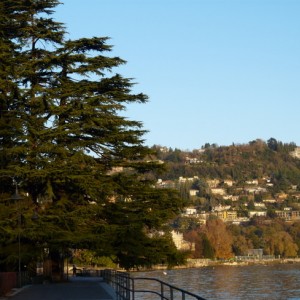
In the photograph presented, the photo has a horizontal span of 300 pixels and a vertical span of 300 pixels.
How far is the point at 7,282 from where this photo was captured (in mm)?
30328

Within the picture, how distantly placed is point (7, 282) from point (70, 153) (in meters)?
10.0

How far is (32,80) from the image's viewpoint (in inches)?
1606

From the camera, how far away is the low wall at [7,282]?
28.7 m

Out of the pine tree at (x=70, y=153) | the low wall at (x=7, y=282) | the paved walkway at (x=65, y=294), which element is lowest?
the paved walkway at (x=65, y=294)

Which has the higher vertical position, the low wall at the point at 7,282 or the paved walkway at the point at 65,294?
the low wall at the point at 7,282

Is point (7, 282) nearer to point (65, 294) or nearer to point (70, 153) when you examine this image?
point (65, 294)

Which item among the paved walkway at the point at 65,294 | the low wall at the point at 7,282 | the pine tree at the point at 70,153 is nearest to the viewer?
the paved walkway at the point at 65,294

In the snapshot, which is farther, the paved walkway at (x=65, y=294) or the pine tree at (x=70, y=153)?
the pine tree at (x=70, y=153)

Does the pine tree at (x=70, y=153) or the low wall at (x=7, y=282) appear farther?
the pine tree at (x=70, y=153)

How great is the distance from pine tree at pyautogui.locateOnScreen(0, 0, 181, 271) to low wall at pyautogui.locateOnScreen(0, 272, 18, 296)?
107 inches

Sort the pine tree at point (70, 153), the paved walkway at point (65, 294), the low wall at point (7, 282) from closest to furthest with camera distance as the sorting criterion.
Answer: the paved walkway at point (65, 294) < the low wall at point (7, 282) < the pine tree at point (70, 153)

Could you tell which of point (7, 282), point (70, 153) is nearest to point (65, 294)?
point (7, 282)

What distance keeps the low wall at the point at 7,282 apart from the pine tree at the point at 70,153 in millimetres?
2713

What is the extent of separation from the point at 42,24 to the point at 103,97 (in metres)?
5.69
